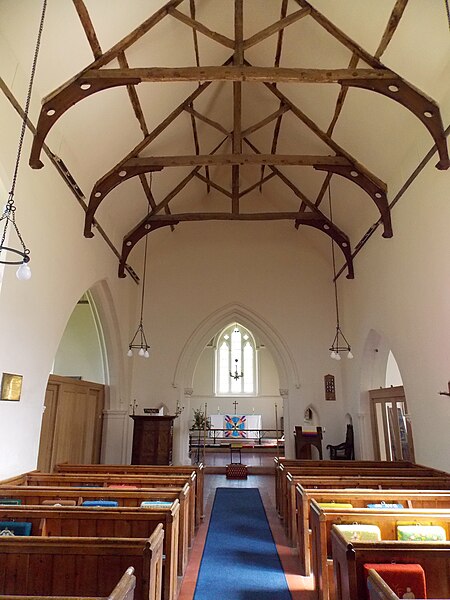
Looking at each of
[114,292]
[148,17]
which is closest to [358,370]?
[114,292]

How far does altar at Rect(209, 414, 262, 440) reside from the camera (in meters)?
12.6

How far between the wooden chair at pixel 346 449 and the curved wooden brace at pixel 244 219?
2984 mm

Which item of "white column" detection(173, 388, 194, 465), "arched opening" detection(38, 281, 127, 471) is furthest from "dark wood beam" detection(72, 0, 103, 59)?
"white column" detection(173, 388, 194, 465)

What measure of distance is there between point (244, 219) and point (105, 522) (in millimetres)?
5979

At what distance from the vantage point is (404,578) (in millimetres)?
1962

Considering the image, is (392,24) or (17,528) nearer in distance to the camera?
(17,528)

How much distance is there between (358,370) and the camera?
7.77 meters

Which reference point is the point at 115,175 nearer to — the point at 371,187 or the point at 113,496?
the point at 371,187

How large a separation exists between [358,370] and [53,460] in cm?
534

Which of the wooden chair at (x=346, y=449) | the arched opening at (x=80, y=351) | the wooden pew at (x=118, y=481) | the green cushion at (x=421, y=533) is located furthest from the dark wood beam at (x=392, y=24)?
the arched opening at (x=80, y=351)

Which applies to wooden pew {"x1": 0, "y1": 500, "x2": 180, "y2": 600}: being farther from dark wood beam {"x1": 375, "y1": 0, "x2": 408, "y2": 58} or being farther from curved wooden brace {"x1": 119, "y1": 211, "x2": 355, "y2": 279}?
curved wooden brace {"x1": 119, "y1": 211, "x2": 355, "y2": 279}

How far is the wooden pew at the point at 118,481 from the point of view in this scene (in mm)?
4172

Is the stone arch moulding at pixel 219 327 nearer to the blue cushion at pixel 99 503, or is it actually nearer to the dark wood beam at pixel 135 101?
the dark wood beam at pixel 135 101

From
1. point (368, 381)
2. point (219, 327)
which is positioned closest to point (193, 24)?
point (219, 327)
